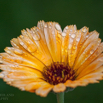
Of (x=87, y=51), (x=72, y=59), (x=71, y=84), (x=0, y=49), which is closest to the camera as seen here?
(x=71, y=84)

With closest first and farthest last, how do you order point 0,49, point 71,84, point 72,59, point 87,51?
1. point 71,84
2. point 87,51
3. point 72,59
4. point 0,49

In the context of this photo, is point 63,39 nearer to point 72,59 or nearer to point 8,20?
point 72,59

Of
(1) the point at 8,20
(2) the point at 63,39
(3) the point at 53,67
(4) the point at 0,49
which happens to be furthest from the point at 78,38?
(1) the point at 8,20

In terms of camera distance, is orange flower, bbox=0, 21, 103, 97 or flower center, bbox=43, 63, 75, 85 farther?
flower center, bbox=43, 63, 75, 85

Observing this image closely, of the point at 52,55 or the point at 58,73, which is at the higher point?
the point at 52,55

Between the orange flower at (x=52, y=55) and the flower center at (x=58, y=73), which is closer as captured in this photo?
the orange flower at (x=52, y=55)

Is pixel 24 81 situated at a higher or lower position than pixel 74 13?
lower
